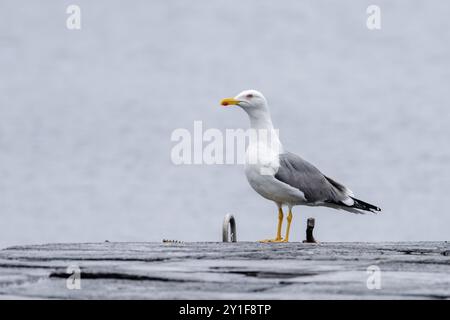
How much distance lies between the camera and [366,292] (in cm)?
524

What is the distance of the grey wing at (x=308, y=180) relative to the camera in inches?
366

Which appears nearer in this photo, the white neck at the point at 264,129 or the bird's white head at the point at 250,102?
the white neck at the point at 264,129

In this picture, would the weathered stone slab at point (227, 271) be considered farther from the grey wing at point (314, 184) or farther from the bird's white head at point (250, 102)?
the bird's white head at point (250, 102)

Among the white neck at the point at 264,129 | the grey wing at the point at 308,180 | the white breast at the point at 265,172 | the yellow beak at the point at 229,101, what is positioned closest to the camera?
the white breast at the point at 265,172

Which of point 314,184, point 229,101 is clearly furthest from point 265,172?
point 229,101

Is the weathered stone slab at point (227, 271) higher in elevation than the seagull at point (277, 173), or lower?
lower

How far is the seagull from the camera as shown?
29.9 feet

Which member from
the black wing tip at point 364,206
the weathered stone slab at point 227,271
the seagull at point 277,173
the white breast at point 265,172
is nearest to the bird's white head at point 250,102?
the seagull at point 277,173

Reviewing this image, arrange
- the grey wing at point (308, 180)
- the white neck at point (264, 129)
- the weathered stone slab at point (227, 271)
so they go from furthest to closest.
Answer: the white neck at point (264, 129)
the grey wing at point (308, 180)
the weathered stone slab at point (227, 271)

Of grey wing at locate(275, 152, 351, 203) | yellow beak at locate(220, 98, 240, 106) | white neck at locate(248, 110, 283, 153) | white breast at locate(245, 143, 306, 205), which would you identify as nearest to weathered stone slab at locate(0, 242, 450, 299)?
white breast at locate(245, 143, 306, 205)
